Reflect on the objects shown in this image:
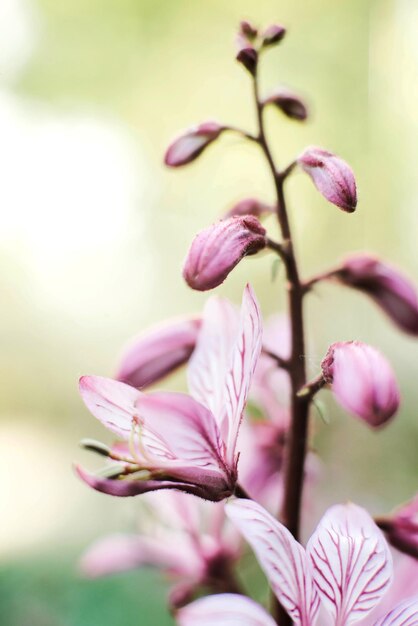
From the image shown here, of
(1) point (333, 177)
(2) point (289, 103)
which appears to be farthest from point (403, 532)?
(2) point (289, 103)

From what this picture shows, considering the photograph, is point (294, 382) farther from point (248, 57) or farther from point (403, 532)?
point (248, 57)

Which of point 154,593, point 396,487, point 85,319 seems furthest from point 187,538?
point 85,319

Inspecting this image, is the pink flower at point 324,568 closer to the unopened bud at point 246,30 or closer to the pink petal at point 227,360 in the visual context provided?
the pink petal at point 227,360

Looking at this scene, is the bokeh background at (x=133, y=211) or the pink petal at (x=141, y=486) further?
the bokeh background at (x=133, y=211)

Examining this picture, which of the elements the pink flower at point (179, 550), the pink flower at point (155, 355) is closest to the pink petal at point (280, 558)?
the pink flower at point (155, 355)

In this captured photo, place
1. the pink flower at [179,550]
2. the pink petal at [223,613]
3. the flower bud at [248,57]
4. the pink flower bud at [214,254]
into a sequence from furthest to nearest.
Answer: the pink flower at [179,550], the flower bud at [248,57], the pink flower bud at [214,254], the pink petal at [223,613]

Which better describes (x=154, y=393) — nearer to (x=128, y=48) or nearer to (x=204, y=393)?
(x=204, y=393)

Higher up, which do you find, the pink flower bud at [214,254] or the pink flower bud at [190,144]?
the pink flower bud at [190,144]
